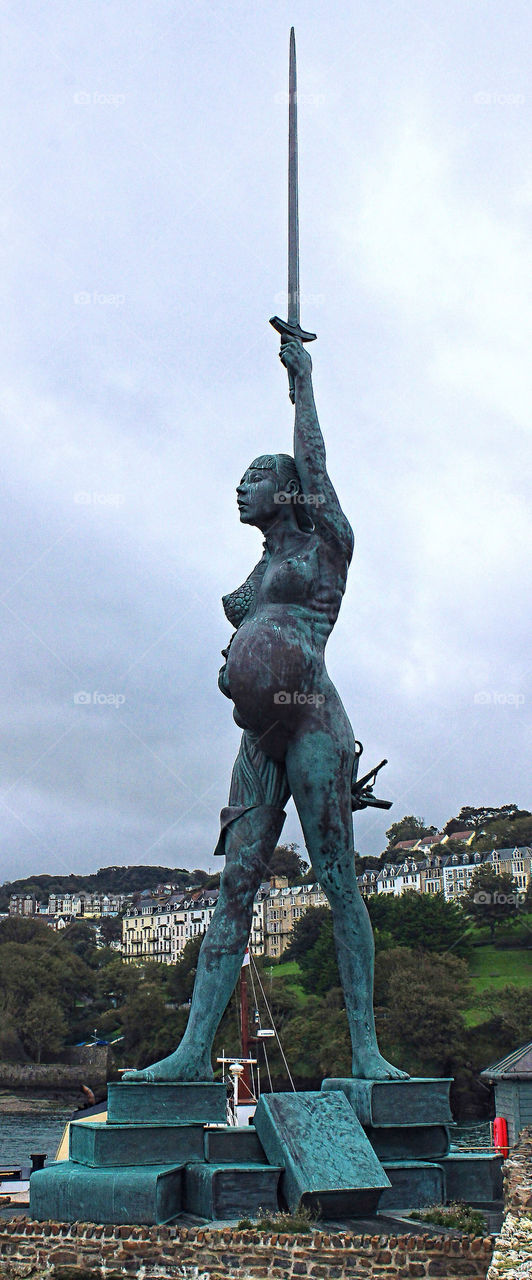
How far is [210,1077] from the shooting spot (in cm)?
621

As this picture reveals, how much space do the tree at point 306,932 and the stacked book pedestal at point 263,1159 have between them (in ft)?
170

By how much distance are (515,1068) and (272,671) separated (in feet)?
37.4

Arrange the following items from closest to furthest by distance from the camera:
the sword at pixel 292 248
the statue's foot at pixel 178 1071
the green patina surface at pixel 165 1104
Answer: the green patina surface at pixel 165 1104, the statue's foot at pixel 178 1071, the sword at pixel 292 248

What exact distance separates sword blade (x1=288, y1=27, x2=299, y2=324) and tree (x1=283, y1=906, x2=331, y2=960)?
171 ft

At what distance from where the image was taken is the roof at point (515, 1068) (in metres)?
15.5

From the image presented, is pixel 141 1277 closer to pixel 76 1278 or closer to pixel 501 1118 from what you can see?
pixel 76 1278

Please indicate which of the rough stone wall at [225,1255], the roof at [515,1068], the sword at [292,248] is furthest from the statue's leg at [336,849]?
the roof at [515,1068]

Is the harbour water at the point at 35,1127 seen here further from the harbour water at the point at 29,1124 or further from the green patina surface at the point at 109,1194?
the green patina surface at the point at 109,1194

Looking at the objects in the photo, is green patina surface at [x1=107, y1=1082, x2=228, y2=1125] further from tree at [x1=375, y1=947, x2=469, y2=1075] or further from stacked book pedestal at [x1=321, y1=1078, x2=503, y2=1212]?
tree at [x1=375, y1=947, x2=469, y2=1075]

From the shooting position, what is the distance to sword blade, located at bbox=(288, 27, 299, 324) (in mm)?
7480

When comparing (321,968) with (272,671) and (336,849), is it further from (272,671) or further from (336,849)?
(272,671)

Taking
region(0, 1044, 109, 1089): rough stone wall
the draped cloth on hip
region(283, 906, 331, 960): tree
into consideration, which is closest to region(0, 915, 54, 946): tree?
region(0, 1044, 109, 1089): rough stone wall

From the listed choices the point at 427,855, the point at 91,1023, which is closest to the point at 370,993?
the point at 91,1023

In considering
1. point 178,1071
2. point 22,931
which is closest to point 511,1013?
point 22,931
